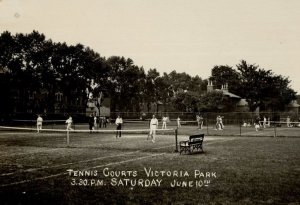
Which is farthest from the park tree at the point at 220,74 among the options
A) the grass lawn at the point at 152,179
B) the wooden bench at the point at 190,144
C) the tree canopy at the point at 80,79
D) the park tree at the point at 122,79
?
the grass lawn at the point at 152,179

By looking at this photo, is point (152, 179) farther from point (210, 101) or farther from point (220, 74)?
point (220, 74)

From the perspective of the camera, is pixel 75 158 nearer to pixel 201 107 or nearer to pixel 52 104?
pixel 201 107

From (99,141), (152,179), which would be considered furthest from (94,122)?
(152,179)

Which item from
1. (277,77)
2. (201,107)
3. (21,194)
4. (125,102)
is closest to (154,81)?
(125,102)

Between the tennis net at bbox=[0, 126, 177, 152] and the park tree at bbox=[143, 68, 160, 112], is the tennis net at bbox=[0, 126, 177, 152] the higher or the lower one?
the lower one

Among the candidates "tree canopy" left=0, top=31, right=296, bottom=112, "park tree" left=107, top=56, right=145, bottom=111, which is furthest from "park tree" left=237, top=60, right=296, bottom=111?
"park tree" left=107, top=56, right=145, bottom=111

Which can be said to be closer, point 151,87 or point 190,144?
point 190,144

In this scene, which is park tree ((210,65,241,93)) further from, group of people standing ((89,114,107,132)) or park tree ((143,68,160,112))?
group of people standing ((89,114,107,132))

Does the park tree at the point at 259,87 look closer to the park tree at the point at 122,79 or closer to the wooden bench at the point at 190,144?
the park tree at the point at 122,79

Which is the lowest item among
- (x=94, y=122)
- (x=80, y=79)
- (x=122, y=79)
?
(x=94, y=122)
